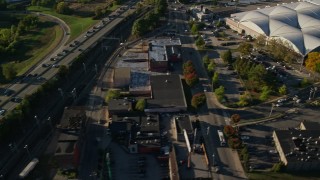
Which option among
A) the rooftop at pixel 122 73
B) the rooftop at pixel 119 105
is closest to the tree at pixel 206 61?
the rooftop at pixel 122 73

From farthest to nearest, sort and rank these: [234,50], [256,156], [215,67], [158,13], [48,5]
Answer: [48,5], [158,13], [234,50], [215,67], [256,156]

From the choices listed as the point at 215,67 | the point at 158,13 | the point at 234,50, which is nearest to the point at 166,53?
the point at 215,67

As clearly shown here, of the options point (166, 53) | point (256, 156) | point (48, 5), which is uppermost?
point (48, 5)

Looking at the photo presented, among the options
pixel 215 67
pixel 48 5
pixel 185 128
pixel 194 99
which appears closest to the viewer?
pixel 185 128

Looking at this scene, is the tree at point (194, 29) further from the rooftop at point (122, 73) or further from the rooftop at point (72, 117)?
the rooftop at point (72, 117)

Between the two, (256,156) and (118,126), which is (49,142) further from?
(256,156)
